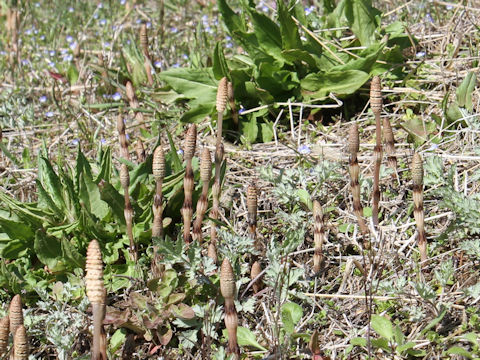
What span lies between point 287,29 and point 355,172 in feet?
3.94

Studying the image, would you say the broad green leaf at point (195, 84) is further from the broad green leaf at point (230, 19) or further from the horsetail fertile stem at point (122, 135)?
the horsetail fertile stem at point (122, 135)

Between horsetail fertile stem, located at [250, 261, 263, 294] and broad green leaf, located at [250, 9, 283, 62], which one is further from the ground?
broad green leaf, located at [250, 9, 283, 62]

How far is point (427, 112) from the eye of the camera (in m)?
3.69

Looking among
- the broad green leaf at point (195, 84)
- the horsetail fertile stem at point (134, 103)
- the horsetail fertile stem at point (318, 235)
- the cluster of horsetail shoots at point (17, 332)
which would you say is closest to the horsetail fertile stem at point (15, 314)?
the cluster of horsetail shoots at point (17, 332)

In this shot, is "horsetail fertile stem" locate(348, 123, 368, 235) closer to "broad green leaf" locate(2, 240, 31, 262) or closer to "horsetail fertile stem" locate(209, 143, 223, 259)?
"horsetail fertile stem" locate(209, 143, 223, 259)

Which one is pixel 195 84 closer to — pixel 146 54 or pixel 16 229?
pixel 146 54

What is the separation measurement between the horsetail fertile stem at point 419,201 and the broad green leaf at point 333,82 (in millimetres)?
1120

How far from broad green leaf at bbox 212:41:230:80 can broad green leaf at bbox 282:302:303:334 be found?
1592mm

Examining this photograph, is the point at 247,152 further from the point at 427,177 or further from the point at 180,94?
the point at 427,177

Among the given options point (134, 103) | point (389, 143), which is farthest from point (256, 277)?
point (134, 103)

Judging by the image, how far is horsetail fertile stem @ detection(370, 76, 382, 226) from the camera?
8.49ft

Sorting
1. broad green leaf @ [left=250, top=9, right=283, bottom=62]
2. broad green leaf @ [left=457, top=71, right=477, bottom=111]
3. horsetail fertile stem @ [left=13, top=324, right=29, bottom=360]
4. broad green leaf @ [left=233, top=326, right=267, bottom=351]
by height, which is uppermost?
broad green leaf @ [left=250, top=9, right=283, bottom=62]

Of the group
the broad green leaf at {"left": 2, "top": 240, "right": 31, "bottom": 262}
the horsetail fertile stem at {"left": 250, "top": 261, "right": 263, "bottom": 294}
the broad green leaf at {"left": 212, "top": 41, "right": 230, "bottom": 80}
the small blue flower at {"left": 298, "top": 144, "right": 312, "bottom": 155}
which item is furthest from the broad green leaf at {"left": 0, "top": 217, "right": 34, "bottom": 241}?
the small blue flower at {"left": 298, "top": 144, "right": 312, "bottom": 155}

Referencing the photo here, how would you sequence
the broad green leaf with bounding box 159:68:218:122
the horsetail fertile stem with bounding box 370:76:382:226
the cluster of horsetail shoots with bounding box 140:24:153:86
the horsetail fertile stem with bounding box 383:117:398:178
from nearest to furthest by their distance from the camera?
1. the horsetail fertile stem with bounding box 370:76:382:226
2. the horsetail fertile stem with bounding box 383:117:398:178
3. the broad green leaf with bounding box 159:68:218:122
4. the cluster of horsetail shoots with bounding box 140:24:153:86
